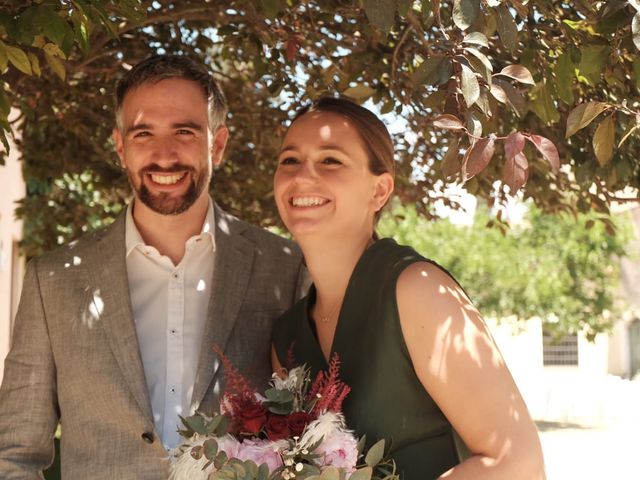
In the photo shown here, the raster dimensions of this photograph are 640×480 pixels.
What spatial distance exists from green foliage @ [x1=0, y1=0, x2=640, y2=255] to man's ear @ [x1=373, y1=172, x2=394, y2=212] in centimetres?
31

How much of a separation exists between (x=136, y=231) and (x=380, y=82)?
1534mm

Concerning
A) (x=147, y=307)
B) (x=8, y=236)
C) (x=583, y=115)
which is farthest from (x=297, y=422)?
(x=8, y=236)

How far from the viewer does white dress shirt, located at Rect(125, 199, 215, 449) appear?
3.46m

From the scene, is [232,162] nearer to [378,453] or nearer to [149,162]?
[149,162]

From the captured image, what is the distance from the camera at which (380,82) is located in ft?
15.0

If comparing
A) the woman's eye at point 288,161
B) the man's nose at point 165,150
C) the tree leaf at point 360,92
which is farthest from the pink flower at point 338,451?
the tree leaf at point 360,92

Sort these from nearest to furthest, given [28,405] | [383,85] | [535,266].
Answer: [28,405] < [383,85] < [535,266]

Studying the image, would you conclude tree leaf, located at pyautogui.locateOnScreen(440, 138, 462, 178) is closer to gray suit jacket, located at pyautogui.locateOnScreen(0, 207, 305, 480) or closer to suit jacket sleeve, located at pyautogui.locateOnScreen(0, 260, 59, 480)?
gray suit jacket, located at pyautogui.locateOnScreen(0, 207, 305, 480)

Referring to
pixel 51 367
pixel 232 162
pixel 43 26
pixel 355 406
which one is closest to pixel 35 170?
pixel 232 162

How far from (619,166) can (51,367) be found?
2390 mm

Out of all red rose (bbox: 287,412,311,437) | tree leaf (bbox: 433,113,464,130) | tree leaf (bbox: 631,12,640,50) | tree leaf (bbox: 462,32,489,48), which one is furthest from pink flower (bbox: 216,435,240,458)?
tree leaf (bbox: 631,12,640,50)

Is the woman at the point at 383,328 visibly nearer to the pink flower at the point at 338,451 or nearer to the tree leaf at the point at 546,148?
the pink flower at the point at 338,451

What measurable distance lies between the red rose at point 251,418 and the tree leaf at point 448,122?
903 millimetres

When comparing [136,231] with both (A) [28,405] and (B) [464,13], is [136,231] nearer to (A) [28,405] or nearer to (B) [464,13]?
(A) [28,405]
